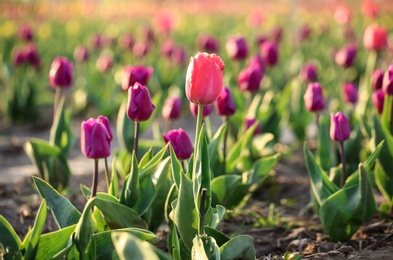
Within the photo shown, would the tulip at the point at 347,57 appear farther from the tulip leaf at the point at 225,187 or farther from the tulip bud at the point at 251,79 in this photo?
the tulip leaf at the point at 225,187

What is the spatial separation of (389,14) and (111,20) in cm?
470

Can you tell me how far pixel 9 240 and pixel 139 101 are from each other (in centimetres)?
68

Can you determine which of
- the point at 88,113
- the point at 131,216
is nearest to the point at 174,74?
the point at 88,113

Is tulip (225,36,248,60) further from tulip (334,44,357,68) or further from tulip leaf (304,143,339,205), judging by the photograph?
tulip leaf (304,143,339,205)

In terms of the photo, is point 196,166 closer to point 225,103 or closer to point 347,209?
point 347,209

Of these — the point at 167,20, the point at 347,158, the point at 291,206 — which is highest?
the point at 167,20

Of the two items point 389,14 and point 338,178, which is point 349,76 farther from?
point 389,14

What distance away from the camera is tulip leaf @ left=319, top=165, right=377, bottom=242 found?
7.97 ft

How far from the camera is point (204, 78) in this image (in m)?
2.06

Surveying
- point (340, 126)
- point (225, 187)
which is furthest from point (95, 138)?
point (340, 126)

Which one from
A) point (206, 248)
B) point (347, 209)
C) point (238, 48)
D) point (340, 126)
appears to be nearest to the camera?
point (206, 248)

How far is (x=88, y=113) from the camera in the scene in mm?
5594

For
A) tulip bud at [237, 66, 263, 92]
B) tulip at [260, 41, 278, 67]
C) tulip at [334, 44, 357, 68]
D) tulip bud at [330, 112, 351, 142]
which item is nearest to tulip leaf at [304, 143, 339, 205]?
tulip bud at [330, 112, 351, 142]

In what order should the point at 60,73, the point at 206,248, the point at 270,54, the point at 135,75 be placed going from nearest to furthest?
the point at 206,248 → the point at 135,75 → the point at 60,73 → the point at 270,54
